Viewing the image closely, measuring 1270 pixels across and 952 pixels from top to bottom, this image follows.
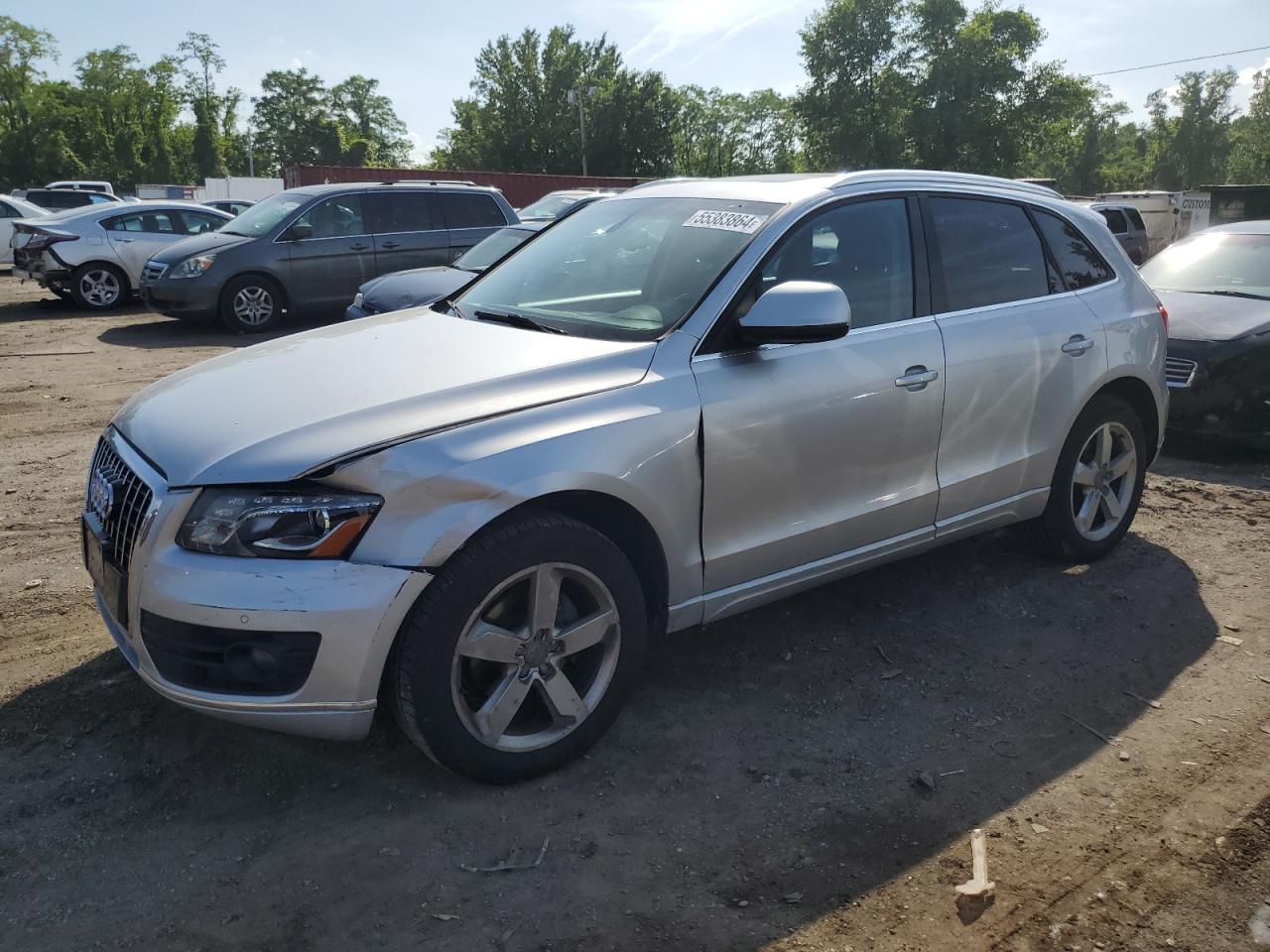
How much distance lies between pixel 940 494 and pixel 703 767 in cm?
153

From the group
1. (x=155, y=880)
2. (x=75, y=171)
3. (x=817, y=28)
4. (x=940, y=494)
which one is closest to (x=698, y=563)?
(x=940, y=494)

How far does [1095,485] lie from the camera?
4824mm

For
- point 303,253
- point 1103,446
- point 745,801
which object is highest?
point 303,253

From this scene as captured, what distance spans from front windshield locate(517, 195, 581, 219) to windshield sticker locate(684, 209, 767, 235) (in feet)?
36.2

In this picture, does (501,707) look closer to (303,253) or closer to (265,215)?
(303,253)

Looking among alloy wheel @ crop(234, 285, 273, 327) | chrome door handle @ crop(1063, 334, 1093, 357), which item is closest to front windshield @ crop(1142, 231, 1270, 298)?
chrome door handle @ crop(1063, 334, 1093, 357)

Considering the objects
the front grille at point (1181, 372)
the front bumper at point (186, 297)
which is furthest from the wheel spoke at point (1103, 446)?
the front bumper at point (186, 297)

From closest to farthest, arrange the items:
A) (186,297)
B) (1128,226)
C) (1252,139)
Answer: (186,297) < (1128,226) < (1252,139)

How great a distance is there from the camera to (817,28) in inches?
2304

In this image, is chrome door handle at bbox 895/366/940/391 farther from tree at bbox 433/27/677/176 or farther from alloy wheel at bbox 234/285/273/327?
tree at bbox 433/27/677/176

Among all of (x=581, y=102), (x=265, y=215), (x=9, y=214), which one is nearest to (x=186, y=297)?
(x=265, y=215)

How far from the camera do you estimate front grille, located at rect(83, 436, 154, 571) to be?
2.89 meters

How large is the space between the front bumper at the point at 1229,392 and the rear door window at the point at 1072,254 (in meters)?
2.54

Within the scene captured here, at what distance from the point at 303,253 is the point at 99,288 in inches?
159
